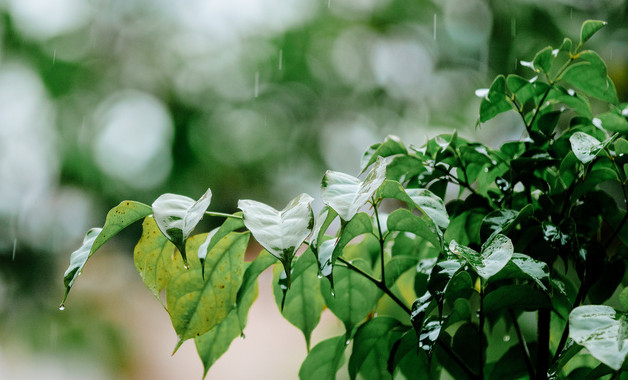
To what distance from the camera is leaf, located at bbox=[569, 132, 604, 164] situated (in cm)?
36

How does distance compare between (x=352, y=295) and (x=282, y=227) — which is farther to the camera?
(x=352, y=295)

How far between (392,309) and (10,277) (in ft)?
8.71

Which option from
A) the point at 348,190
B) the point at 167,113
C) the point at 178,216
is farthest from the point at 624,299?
the point at 167,113

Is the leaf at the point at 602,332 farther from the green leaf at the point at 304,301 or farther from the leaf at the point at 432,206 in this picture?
the green leaf at the point at 304,301

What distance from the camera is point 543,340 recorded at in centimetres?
50

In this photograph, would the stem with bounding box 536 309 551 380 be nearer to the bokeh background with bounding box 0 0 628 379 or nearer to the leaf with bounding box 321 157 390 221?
the leaf with bounding box 321 157 390 221

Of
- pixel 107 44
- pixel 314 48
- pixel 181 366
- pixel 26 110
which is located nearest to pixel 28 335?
pixel 181 366

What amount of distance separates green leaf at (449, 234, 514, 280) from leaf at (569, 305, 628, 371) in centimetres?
5

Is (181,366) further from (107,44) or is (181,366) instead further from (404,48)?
(404,48)

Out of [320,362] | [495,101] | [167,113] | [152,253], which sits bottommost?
[167,113]

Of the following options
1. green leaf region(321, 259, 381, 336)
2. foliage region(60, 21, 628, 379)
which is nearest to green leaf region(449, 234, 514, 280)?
foliage region(60, 21, 628, 379)

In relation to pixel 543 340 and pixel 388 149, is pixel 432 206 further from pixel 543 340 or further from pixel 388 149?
pixel 543 340

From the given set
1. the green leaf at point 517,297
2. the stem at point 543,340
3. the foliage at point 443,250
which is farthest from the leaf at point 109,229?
the stem at point 543,340

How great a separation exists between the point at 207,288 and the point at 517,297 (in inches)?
9.7
